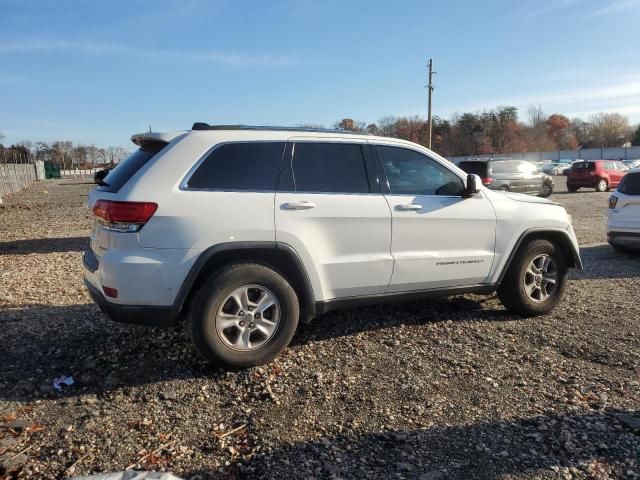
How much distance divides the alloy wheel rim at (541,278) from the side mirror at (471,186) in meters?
1.03

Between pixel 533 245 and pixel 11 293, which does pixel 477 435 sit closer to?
pixel 533 245

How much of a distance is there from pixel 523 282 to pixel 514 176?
15.9 metres

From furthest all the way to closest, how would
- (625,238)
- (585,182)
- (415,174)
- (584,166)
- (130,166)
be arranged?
(584,166) → (585,182) → (625,238) → (415,174) → (130,166)

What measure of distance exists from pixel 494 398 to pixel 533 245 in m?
2.13

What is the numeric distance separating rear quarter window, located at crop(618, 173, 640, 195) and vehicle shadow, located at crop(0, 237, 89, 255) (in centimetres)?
987

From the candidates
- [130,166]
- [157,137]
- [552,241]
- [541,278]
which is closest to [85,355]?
[130,166]

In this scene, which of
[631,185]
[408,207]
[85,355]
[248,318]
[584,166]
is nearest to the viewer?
[248,318]

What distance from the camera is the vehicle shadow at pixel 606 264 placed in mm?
7383

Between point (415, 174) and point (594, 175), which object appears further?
point (594, 175)

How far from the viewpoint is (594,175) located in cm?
2539

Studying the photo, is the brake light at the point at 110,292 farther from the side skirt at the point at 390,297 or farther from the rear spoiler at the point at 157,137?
the side skirt at the point at 390,297

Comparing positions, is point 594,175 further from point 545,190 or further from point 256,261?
point 256,261

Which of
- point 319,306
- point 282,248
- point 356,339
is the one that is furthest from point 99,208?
point 356,339

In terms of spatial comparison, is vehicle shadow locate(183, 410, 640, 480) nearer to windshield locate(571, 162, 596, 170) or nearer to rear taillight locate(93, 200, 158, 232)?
rear taillight locate(93, 200, 158, 232)
